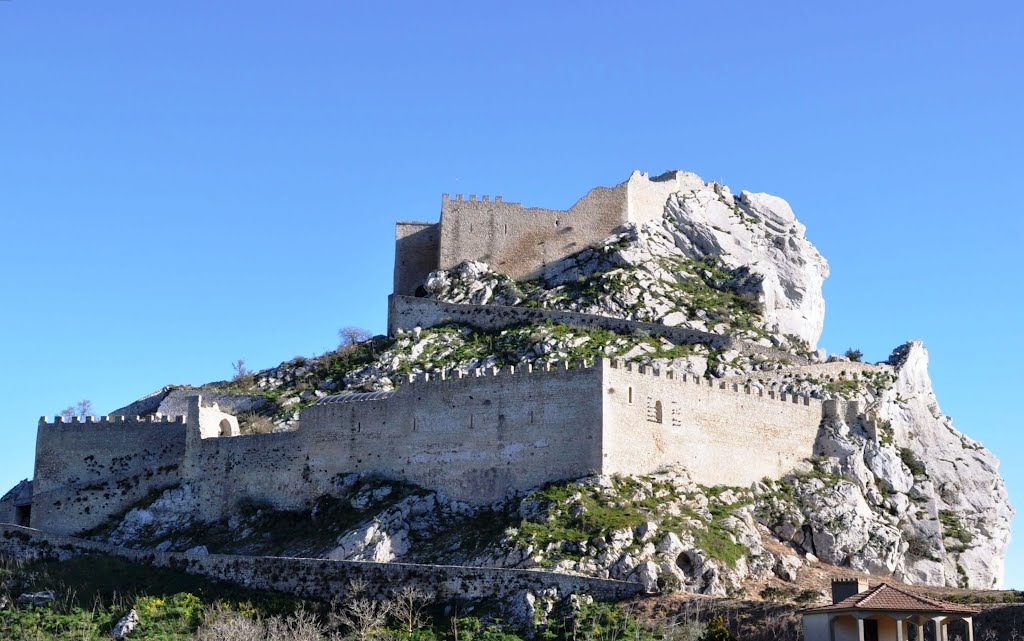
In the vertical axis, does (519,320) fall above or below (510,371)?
above

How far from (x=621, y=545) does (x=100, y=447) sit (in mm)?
27663

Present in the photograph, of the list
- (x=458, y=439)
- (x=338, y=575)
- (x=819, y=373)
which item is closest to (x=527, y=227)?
(x=819, y=373)

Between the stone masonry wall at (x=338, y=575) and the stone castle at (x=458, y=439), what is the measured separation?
533 centimetres

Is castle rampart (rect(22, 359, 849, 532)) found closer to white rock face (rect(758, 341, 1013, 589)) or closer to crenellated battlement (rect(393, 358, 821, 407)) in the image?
crenellated battlement (rect(393, 358, 821, 407))

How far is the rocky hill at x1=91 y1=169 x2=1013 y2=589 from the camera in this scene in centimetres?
5619

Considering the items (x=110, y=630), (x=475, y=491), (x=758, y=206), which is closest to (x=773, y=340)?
(x=758, y=206)

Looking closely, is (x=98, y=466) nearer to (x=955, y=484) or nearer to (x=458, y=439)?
(x=458, y=439)

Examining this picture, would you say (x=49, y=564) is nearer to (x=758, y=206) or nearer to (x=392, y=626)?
(x=392, y=626)

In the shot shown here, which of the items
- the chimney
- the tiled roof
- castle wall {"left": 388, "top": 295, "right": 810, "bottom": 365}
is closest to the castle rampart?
castle wall {"left": 388, "top": 295, "right": 810, "bottom": 365}

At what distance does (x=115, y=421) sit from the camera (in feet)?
238

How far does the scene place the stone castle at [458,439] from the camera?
196ft

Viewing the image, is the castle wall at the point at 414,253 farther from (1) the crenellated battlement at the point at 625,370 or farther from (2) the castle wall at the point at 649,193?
(1) the crenellated battlement at the point at 625,370

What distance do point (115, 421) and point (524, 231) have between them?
23.2 metres

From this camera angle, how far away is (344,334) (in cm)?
8762
